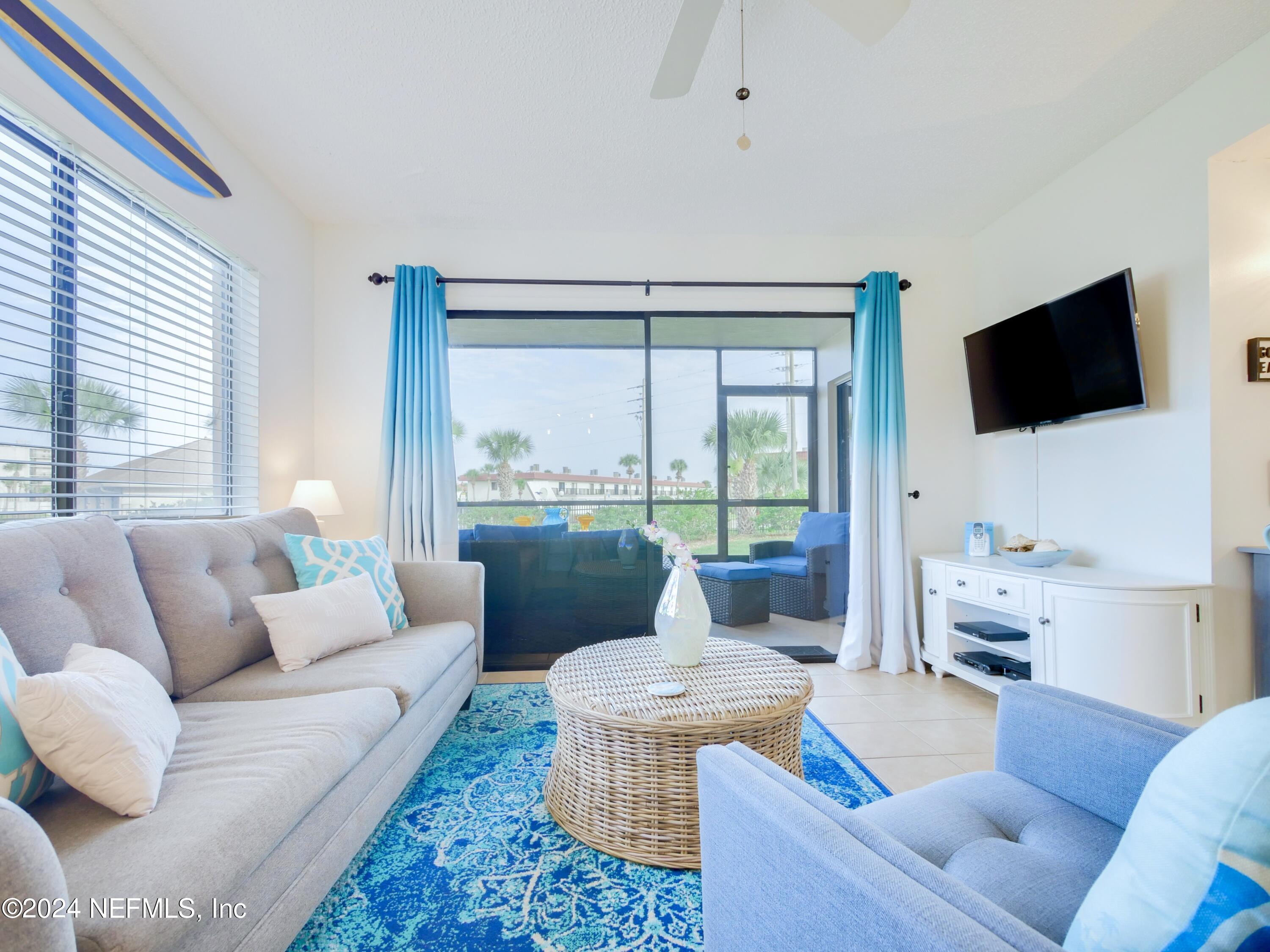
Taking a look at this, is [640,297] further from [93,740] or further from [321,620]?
[93,740]

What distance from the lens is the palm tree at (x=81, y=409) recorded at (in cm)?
167

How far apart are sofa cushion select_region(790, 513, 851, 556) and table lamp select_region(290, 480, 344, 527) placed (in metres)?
2.69

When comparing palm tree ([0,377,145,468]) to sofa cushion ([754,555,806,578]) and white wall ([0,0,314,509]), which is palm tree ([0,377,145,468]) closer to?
white wall ([0,0,314,509])

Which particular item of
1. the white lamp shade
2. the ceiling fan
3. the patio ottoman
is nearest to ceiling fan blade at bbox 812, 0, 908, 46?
the ceiling fan

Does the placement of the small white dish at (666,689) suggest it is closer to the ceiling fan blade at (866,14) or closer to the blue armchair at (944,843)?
the blue armchair at (944,843)

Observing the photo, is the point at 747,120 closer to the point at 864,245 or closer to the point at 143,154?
the point at 864,245

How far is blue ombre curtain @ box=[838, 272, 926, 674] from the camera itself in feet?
10.9

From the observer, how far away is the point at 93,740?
39.1 inches

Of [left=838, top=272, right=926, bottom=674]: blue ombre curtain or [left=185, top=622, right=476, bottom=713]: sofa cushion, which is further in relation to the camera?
[left=838, top=272, right=926, bottom=674]: blue ombre curtain

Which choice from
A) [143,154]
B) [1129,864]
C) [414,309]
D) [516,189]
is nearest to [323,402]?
[414,309]

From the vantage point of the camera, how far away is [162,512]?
2.25 m

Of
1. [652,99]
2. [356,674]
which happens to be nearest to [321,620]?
[356,674]

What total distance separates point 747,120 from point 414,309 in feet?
6.69

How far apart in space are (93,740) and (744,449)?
3093mm
